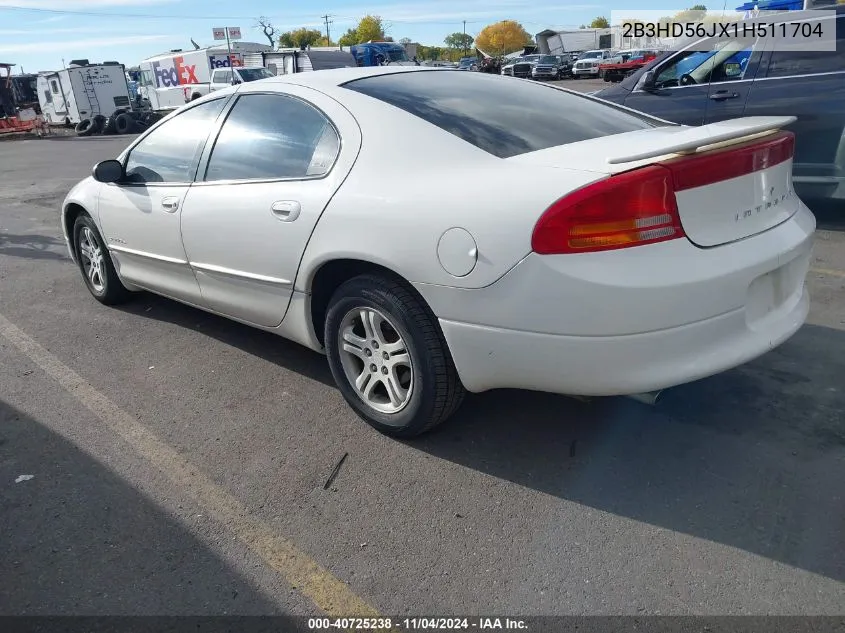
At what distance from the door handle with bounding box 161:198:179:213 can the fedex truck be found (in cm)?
2747

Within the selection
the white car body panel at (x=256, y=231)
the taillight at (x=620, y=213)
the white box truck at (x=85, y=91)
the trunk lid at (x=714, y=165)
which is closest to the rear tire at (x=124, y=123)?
the white box truck at (x=85, y=91)

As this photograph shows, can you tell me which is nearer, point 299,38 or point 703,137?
point 703,137

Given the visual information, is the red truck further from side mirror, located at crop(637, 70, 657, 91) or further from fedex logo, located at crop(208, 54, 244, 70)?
side mirror, located at crop(637, 70, 657, 91)

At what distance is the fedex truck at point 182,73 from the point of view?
30.9 metres

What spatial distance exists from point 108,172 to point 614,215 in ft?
10.7

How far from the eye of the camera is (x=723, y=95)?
21.0 ft

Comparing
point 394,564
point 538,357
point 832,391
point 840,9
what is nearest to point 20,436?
point 394,564

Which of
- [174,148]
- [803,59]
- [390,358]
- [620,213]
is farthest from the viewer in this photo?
[803,59]

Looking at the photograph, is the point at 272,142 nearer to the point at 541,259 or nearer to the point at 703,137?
the point at 541,259

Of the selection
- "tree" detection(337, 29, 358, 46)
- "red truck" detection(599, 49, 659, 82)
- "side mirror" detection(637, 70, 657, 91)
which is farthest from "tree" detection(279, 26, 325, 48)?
"side mirror" detection(637, 70, 657, 91)

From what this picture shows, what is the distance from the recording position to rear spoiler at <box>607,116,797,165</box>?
229 centimetres

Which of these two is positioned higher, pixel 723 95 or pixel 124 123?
pixel 723 95

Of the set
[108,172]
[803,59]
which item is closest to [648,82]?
[803,59]

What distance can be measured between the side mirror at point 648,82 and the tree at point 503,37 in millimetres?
114497
